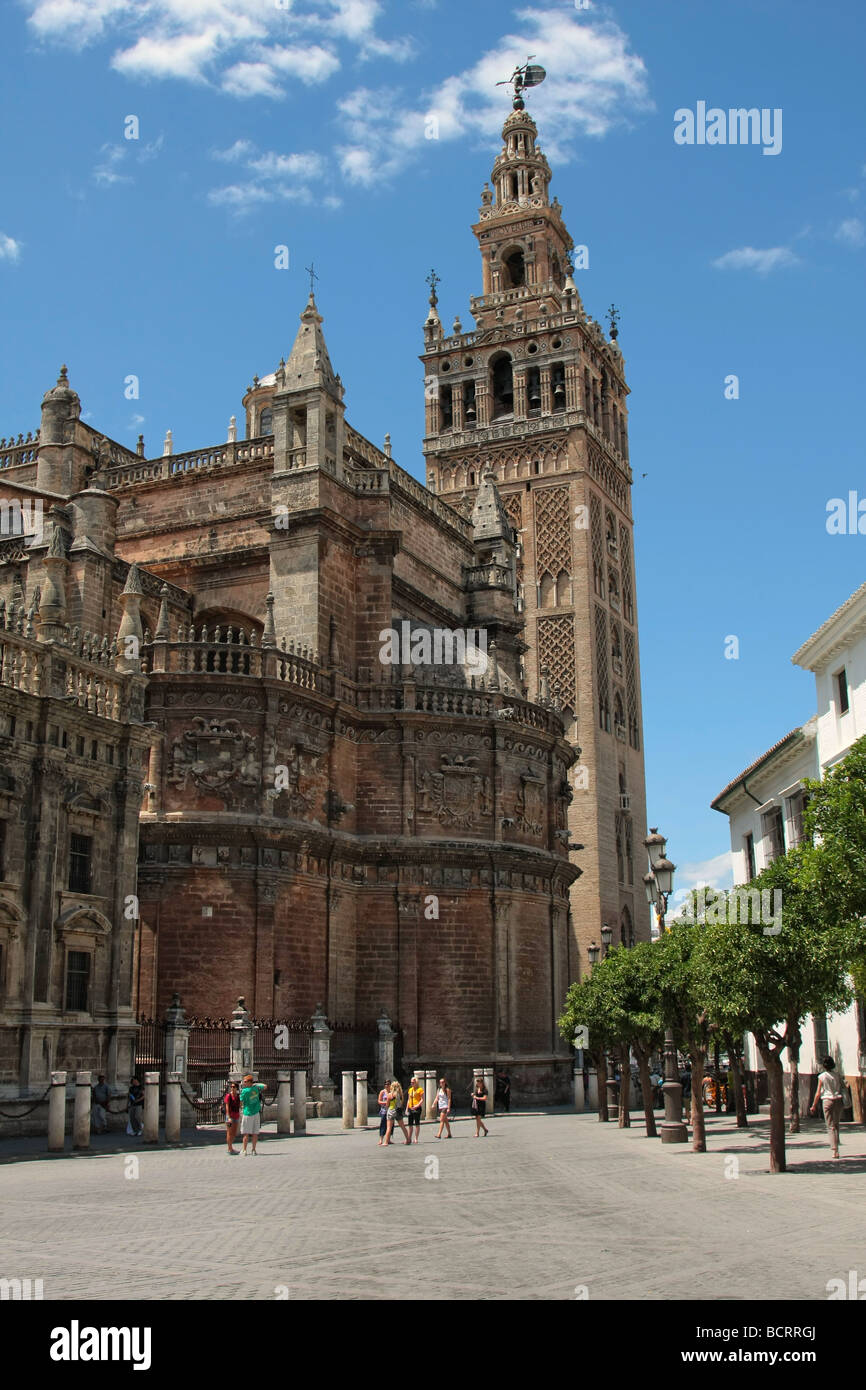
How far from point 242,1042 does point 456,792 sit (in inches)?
399

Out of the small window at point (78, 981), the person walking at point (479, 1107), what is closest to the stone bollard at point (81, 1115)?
the small window at point (78, 981)

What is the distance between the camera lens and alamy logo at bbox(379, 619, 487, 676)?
3438cm

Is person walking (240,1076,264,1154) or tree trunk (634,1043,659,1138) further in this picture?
tree trunk (634,1043,659,1138)

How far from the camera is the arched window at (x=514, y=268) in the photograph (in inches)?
2512

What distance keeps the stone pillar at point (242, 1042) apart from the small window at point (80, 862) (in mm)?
4344

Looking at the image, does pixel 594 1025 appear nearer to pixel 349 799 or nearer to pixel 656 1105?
pixel 349 799

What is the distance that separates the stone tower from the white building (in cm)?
1928

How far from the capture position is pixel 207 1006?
27.6 metres

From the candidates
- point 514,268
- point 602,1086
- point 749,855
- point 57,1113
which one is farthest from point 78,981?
point 514,268

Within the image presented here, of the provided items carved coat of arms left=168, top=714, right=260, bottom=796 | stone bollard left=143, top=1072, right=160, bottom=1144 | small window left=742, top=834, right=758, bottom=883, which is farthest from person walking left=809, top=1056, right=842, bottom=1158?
small window left=742, top=834, right=758, bottom=883

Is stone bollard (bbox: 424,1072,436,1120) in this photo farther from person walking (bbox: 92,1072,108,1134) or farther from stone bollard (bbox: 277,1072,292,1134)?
person walking (bbox: 92,1072,108,1134)

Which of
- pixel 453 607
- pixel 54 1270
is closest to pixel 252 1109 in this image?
pixel 54 1270

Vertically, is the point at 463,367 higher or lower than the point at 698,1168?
higher
